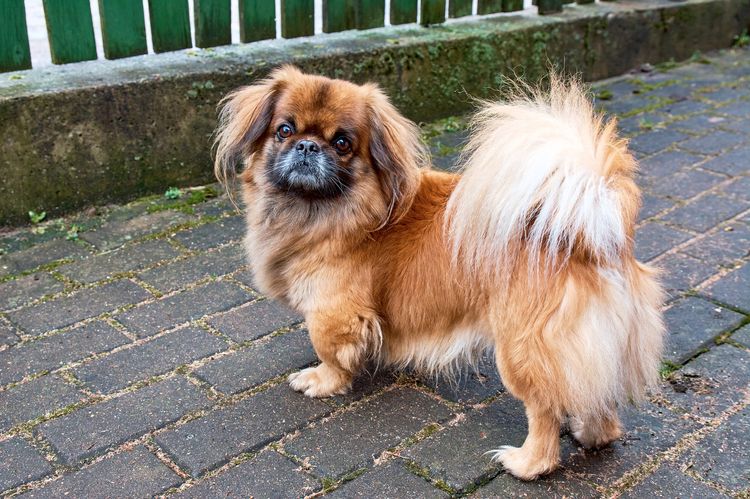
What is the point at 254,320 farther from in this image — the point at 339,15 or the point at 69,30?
the point at 339,15

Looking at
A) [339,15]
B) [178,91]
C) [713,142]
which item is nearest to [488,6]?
[339,15]

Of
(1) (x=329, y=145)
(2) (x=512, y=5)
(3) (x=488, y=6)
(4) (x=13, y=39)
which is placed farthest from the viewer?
(2) (x=512, y=5)

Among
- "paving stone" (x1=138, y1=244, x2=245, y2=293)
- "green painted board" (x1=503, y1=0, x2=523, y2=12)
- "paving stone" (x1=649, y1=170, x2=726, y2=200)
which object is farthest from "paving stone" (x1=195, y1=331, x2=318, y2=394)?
"green painted board" (x1=503, y1=0, x2=523, y2=12)

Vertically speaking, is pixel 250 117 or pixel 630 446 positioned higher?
pixel 250 117

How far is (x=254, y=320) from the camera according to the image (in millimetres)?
3521

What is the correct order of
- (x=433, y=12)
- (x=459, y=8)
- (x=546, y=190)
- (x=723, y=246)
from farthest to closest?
(x=459, y=8) → (x=433, y=12) → (x=723, y=246) → (x=546, y=190)

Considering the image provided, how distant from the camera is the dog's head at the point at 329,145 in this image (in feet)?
9.21

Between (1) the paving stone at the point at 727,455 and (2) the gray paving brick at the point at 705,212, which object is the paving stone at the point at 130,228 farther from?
(1) the paving stone at the point at 727,455

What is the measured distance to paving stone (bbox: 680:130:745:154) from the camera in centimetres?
530

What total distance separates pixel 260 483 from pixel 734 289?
2403 millimetres

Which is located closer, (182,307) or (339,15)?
(182,307)

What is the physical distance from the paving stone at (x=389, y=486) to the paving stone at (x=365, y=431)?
0.07 m

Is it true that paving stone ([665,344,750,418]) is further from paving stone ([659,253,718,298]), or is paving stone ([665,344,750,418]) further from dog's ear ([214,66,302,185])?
dog's ear ([214,66,302,185])

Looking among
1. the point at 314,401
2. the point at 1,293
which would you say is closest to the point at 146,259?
the point at 1,293
